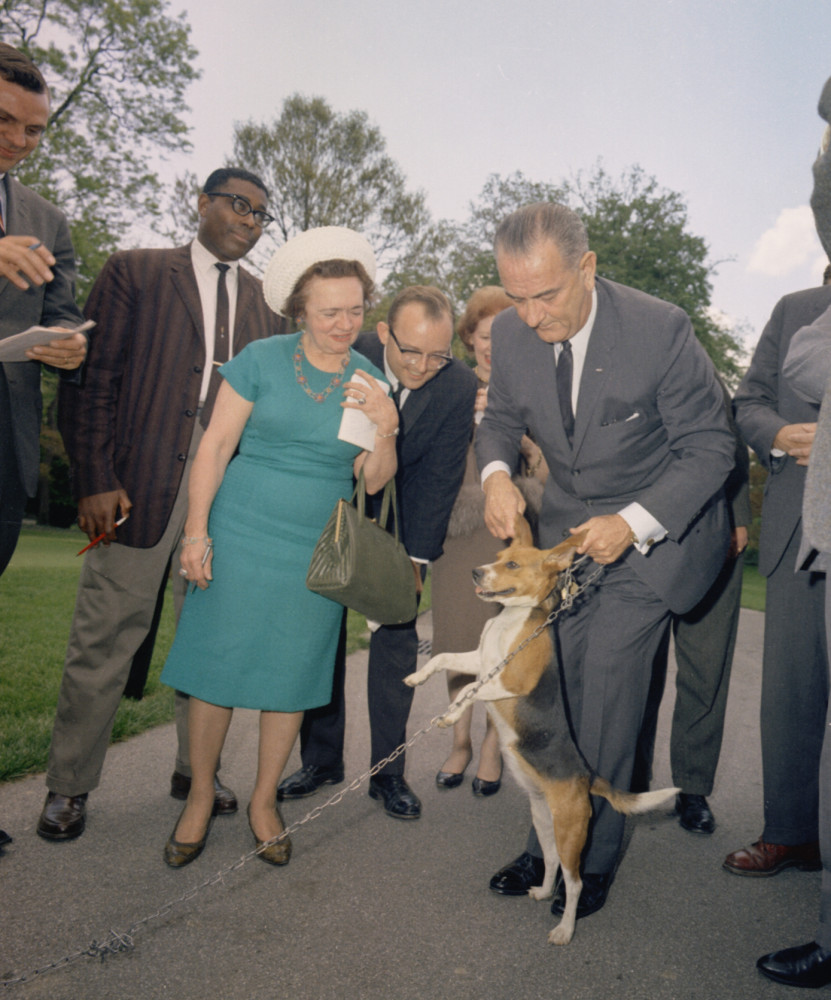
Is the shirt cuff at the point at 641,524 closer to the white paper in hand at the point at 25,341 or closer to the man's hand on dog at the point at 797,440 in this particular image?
the man's hand on dog at the point at 797,440

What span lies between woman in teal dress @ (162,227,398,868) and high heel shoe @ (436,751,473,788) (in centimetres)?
119

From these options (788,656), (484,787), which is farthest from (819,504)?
(484,787)

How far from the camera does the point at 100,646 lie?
11.5ft

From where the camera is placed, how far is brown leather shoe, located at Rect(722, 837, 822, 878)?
3.40 meters

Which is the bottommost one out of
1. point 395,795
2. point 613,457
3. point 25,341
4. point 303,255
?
point 395,795

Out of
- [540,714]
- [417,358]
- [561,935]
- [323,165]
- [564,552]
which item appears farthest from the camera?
[323,165]

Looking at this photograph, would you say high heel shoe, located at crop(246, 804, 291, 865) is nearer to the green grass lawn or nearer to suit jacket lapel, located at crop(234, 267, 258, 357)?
the green grass lawn

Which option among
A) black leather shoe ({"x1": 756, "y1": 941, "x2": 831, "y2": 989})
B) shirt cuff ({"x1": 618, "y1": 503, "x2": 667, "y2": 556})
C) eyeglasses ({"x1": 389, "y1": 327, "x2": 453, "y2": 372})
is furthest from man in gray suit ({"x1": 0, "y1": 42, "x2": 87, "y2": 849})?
black leather shoe ({"x1": 756, "y1": 941, "x2": 831, "y2": 989})

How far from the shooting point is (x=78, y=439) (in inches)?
138

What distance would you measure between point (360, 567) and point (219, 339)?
143cm

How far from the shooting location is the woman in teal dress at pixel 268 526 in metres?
3.18

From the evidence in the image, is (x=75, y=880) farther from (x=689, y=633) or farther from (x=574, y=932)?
(x=689, y=633)

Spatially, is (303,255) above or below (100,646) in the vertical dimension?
above

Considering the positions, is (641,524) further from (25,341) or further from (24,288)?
(24,288)
